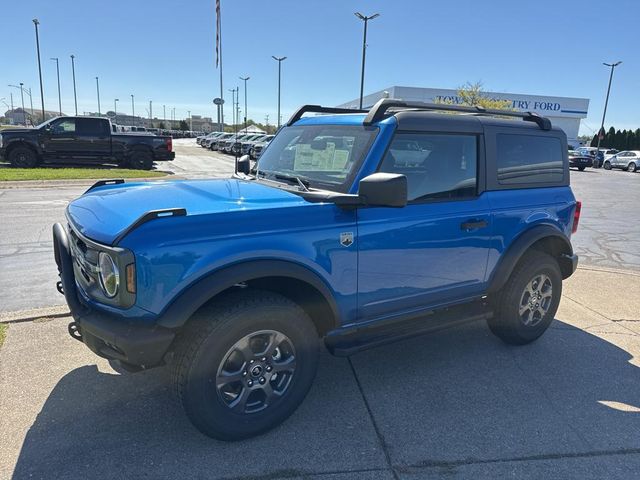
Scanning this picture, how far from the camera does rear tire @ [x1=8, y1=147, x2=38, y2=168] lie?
17266 mm

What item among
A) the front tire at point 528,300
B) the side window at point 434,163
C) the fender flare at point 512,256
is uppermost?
the side window at point 434,163

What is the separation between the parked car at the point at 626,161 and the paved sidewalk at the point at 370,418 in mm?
37456

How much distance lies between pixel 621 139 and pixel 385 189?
6483 centimetres

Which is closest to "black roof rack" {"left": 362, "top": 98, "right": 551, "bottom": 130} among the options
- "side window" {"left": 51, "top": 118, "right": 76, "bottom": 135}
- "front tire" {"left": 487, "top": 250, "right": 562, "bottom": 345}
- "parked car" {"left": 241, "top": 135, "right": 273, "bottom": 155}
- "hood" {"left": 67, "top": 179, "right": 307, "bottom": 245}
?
"hood" {"left": 67, "top": 179, "right": 307, "bottom": 245}

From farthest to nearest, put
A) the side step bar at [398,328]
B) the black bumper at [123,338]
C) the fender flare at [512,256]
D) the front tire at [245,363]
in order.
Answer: the fender flare at [512,256], the side step bar at [398,328], the front tire at [245,363], the black bumper at [123,338]

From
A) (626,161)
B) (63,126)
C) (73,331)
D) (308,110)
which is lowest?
(73,331)

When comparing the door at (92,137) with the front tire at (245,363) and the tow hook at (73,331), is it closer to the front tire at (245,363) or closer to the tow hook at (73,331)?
the tow hook at (73,331)

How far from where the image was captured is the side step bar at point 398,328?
3.13 m

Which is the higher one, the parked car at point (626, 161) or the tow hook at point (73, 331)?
the parked car at point (626, 161)

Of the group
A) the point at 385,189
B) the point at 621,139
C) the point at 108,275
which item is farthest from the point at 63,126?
the point at 621,139

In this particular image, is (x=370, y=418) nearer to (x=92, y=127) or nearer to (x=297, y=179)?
(x=297, y=179)

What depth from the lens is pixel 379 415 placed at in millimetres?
3174

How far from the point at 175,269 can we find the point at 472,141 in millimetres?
2507

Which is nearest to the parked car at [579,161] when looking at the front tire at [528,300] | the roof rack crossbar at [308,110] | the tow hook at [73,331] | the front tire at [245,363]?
the front tire at [528,300]
